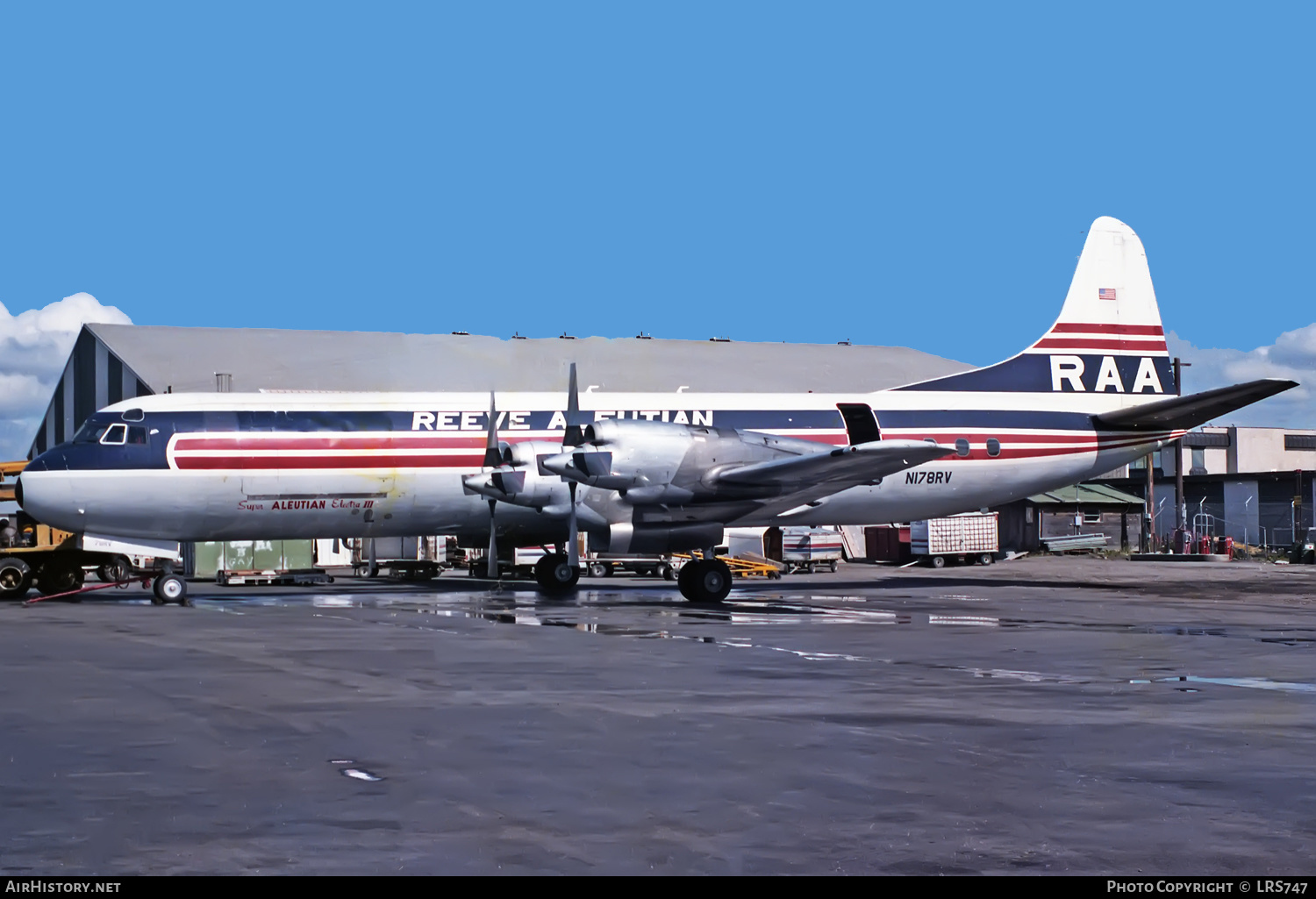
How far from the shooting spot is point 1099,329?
37.5 metres

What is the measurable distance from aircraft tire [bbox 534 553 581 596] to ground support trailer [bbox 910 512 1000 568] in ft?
86.9

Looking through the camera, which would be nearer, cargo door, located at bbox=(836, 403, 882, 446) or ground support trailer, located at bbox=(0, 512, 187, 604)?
ground support trailer, located at bbox=(0, 512, 187, 604)

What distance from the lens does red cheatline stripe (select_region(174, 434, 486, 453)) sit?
93.8 feet

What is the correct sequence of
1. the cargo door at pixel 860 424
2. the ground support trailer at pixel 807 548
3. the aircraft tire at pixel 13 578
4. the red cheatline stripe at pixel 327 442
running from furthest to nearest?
the ground support trailer at pixel 807 548, the cargo door at pixel 860 424, the aircraft tire at pixel 13 578, the red cheatline stripe at pixel 327 442

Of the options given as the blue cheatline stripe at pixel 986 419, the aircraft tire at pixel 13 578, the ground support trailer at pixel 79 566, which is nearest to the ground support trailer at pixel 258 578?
the ground support trailer at pixel 79 566

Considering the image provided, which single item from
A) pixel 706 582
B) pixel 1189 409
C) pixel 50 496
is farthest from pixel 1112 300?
pixel 50 496

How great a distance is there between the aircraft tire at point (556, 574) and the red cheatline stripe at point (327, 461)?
3.04 meters

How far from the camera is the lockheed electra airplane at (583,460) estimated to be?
90.2ft

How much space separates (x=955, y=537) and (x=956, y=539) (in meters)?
0.12

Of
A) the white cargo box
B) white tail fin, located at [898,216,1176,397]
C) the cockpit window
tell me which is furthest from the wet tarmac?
the white cargo box

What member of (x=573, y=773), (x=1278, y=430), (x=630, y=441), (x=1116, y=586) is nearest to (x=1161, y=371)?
(x=1116, y=586)

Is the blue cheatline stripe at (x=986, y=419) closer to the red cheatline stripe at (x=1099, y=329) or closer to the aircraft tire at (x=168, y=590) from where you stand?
the red cheatline stripe at (x=1099, y=329)

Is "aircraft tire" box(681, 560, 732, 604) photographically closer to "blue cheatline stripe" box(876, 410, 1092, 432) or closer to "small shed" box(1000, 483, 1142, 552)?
"blue cheatline stripe" box(876, 410, 1092, 432)

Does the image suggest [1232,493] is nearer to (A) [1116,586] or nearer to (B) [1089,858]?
(A) [1116,586]
